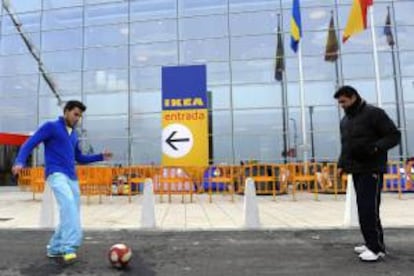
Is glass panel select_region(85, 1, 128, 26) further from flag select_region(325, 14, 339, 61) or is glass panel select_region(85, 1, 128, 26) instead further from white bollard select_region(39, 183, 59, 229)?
white bollard select_region(39, 183, 59, 229)

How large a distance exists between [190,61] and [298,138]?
6323mm

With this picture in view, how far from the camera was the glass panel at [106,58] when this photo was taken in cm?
2656

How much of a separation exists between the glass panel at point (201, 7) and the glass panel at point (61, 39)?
547 cm

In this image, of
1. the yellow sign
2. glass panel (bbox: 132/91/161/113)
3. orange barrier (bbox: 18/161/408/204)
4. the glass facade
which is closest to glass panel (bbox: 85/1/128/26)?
the glass facade

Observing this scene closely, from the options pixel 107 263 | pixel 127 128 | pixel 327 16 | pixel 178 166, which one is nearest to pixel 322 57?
pixel 327 16

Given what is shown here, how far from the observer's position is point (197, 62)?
25.6 metres

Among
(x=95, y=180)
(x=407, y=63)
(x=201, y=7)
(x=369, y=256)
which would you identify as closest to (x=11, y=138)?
(x=95, y=180)

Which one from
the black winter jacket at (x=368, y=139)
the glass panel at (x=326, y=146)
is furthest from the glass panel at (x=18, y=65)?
the black winter jacket at (x=368, y=139)

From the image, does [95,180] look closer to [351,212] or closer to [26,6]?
[351,212]

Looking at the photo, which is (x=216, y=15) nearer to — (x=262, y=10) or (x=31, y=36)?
(x=262, y=10)

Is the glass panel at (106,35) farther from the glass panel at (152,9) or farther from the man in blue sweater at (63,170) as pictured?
the man in blue sweater at (63,170)

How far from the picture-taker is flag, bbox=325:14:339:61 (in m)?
24.5

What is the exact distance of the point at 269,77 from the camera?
2500 cm

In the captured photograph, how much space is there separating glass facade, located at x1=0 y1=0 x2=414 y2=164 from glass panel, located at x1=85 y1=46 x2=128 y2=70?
0.05 metres
